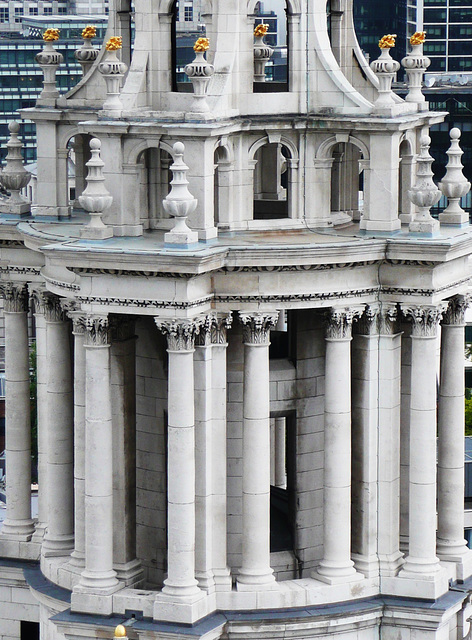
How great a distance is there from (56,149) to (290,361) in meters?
11.1

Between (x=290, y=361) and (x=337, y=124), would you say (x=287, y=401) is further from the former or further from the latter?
(x=337, y=124)

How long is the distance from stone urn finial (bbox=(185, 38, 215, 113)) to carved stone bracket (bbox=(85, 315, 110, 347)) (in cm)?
738

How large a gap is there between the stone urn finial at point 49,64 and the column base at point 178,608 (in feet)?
58.8

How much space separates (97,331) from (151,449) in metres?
6.20

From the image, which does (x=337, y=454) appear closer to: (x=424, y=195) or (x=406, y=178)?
(x=424, y=195)

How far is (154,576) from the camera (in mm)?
83375

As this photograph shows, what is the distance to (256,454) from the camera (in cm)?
7856

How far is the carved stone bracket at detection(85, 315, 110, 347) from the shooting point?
77375mm

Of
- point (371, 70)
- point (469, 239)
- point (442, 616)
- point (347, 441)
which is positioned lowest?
point (442, 616)

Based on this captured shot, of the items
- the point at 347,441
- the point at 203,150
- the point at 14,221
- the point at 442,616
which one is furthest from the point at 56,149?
the point at 442,616

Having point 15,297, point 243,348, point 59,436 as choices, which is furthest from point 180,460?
point 15,297

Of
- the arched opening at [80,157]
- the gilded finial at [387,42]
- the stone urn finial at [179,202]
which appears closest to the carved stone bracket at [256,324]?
the stone urn finial at [179,202]

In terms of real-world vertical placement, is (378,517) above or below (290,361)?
below

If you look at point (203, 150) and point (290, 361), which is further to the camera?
point (290, 361)
